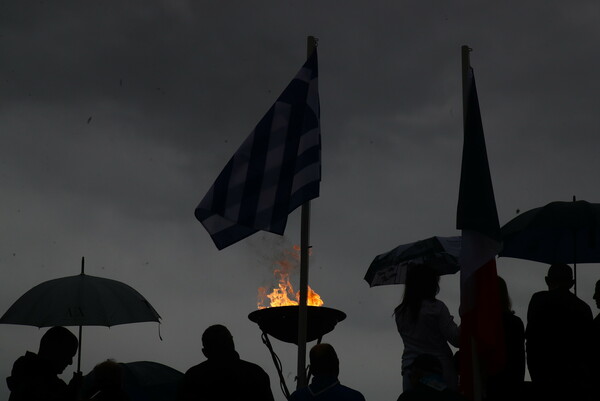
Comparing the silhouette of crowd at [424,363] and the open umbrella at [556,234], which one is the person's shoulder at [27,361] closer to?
the silhouette of crowd at [424,363]

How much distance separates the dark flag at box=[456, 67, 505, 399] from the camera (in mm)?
10672

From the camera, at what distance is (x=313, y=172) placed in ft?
41.6

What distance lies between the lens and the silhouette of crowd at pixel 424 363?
10.1m

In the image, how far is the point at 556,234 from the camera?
1518 centimetres

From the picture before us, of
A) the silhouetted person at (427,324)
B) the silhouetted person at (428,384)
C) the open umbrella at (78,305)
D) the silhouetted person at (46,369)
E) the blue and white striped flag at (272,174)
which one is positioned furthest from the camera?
the open umbrella at (78,305)

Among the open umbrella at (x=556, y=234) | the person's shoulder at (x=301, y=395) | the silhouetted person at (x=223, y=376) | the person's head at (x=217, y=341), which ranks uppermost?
the open umbrella at (x=556, y=234)

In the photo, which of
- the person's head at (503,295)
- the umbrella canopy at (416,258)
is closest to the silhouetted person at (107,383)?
the person's head at (503,295)

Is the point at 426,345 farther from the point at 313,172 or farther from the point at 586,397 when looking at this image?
the point at 313,172

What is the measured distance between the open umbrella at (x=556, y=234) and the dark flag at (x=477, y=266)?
2.92 metres

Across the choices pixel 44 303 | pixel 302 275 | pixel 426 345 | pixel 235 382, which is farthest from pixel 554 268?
pixel 44 303

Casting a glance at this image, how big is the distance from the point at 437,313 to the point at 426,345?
0.35 meters

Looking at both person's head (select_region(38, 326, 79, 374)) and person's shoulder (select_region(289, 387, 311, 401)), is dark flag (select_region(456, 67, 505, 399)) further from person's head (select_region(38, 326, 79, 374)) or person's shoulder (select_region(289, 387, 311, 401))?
person's head (select_region(38, 326, 79, 374))

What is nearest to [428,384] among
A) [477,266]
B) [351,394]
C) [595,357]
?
[351,394]

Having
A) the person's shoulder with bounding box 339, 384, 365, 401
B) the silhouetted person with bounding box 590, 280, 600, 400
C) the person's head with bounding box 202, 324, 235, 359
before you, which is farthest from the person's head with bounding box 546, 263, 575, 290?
the person's head with bounding box 202, 324, 235, 359
